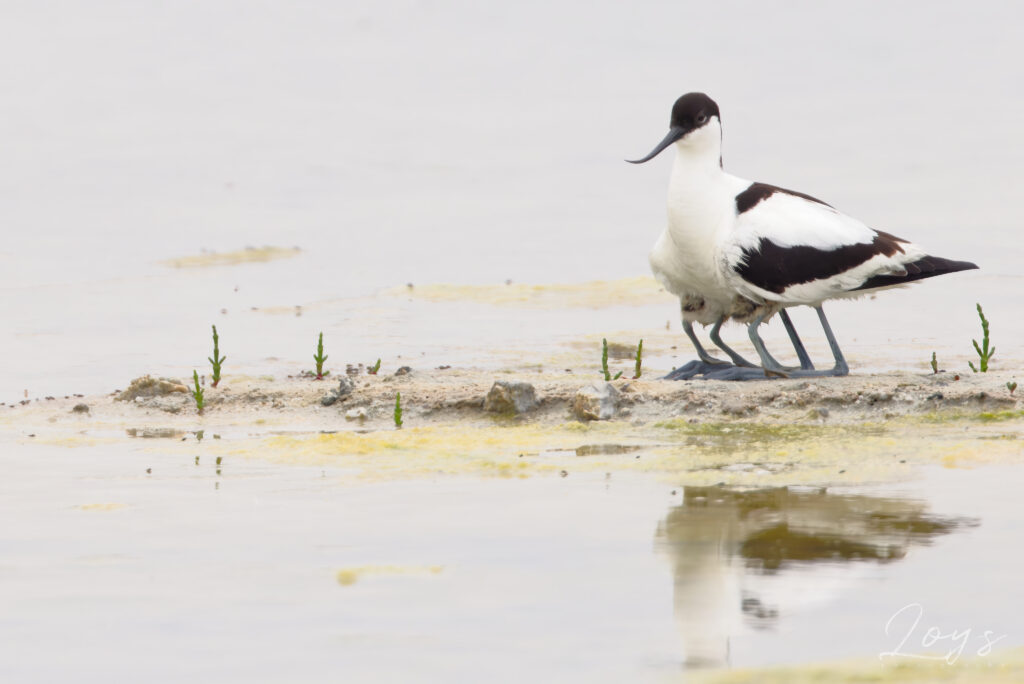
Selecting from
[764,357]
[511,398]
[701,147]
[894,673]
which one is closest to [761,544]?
[894,673]

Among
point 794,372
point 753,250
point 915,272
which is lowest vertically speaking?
point 794,372

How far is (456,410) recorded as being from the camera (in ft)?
27.3

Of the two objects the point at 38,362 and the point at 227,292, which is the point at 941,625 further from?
the point at 227,292

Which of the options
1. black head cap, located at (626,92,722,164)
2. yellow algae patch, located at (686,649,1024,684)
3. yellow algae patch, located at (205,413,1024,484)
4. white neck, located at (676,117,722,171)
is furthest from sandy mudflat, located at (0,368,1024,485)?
yellow algae patch, located at (686,649,1024,684)

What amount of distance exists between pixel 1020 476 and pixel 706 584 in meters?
1.97

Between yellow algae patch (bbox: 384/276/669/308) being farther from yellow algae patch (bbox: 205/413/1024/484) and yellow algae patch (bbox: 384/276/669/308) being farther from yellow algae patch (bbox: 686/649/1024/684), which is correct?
yellow algae patch (bbox: 686/649/1024/684)

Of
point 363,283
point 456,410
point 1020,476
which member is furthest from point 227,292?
point 1020,476

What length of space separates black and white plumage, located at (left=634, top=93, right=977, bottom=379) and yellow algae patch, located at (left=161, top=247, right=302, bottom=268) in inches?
337

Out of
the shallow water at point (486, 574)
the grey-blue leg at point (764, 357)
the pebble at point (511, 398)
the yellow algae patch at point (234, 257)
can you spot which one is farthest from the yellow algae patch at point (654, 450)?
the yellow algae patch at point (234, 257)

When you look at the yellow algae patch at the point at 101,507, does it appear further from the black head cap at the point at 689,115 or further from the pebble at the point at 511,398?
the black head cap at the point at 689,115

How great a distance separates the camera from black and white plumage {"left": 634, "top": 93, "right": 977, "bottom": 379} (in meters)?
8.34

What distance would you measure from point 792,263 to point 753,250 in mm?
217

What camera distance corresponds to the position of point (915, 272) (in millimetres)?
8508

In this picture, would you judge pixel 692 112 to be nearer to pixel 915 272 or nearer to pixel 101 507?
pixel 915 272
